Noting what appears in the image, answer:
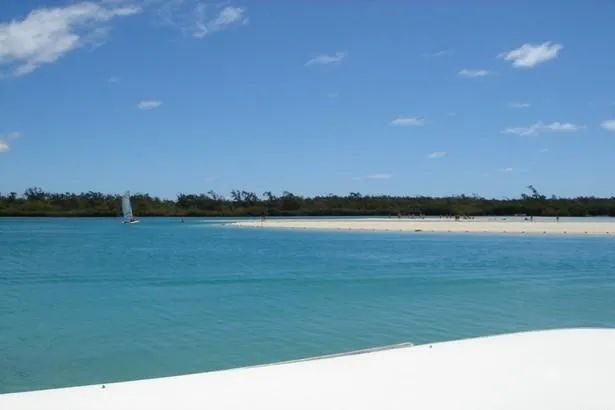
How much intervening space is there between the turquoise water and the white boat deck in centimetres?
403

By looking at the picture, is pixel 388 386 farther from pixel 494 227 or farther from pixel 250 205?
pixel 250 205

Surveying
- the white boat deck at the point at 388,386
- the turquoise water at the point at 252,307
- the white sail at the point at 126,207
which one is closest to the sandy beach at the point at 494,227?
the white sail at the point at 126,207

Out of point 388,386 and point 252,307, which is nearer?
point 388,386

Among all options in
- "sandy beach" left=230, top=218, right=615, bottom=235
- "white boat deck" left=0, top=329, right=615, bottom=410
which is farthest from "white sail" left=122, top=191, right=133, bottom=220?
"white boat deck" left=0, top=329, right=615, bottom=410

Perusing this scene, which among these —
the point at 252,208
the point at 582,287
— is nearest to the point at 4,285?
the point at 582,287

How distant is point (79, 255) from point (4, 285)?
1356cm

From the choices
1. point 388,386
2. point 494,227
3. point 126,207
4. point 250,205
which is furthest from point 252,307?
point 250,205

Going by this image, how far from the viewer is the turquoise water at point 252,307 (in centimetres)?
897

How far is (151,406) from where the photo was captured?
355 centimetres

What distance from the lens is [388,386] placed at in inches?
155

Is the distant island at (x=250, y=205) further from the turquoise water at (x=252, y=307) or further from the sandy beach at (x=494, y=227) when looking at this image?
the turquoise water at (x=252, y=307)

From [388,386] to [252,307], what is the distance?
33.3 feet

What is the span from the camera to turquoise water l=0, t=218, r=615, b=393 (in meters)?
8.97

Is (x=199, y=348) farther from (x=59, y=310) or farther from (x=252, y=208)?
(x=252, y=208)
